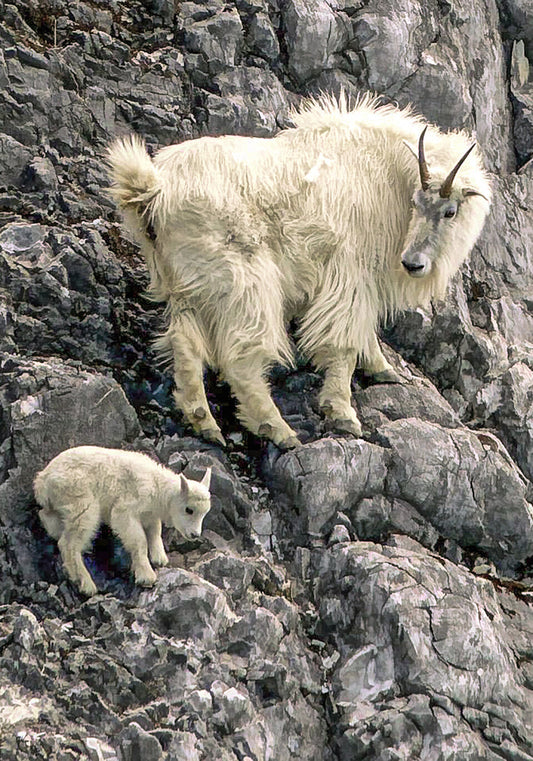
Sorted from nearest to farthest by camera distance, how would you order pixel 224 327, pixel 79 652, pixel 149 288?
pixel 79 652, pixel 224 327, pixel 149 288

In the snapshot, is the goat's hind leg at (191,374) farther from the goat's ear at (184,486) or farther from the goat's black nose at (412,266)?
the goat's black nose at (412,266)

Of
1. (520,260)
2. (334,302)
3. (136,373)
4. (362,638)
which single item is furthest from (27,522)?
(520,260)

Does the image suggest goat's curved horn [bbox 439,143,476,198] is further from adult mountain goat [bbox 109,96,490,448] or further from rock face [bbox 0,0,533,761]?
rock face [bbox 0,0,533,761]

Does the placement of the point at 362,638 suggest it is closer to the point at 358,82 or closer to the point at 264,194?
the point at 264,194

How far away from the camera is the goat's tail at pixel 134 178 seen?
811cm

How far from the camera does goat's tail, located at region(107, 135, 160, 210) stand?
8109 mm

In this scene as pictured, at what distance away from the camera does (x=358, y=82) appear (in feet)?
38.8

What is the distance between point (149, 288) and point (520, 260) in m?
5.17

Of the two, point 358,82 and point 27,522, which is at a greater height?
point 358,82

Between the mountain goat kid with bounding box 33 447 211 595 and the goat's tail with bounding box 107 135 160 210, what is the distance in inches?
93.1

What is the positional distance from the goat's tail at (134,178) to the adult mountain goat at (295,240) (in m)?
0.01

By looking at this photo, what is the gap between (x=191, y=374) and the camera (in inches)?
311

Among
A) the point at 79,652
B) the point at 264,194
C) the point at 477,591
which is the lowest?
the point at 79,652

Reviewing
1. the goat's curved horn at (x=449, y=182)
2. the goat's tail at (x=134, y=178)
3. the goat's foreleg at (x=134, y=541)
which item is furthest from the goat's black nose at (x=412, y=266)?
the goat's foreleg at (x=134, y=541)
